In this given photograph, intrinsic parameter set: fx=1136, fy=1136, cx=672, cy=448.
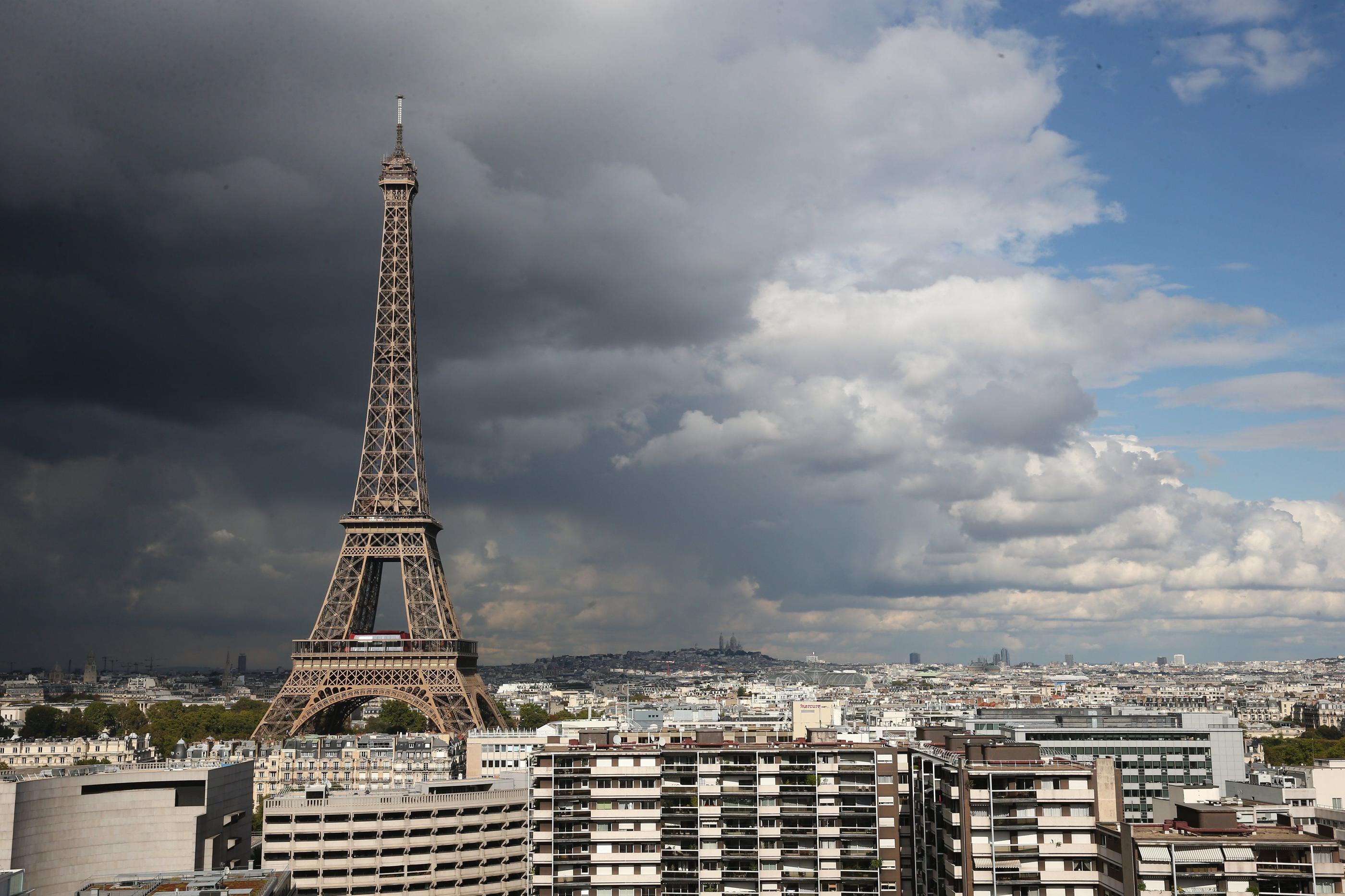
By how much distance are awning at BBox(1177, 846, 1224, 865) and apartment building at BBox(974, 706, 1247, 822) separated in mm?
58568

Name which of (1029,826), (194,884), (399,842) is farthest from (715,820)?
(194,884)

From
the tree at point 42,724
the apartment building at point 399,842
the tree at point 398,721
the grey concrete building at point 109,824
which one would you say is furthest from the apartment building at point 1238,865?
the tree at point 42,724

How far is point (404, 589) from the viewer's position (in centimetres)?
11844

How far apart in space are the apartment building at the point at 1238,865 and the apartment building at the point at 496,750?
6736 cm

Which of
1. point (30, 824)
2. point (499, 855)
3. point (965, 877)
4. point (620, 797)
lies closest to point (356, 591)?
point (499, 855)

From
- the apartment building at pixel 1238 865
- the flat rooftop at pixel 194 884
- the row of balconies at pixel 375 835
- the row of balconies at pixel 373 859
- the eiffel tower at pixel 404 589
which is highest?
the eiffel tower at pixel 404 589

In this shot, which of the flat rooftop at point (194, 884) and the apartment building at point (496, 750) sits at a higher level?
the apartment building at point (496, 750)

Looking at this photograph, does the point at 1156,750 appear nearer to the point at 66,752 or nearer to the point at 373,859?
the point at 373,859

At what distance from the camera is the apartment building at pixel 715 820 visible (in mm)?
62531

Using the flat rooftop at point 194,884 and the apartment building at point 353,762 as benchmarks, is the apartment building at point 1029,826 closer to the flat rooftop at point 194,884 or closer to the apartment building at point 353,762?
the flat rooftop at point 194,884

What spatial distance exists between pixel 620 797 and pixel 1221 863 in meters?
30.7

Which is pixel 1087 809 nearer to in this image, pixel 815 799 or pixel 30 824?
pixel 815 799

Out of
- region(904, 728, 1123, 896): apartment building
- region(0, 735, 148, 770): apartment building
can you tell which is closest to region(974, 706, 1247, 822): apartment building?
region(904, 728, 1123, 896): apartment building

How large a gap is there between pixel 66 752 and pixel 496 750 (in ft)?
220
